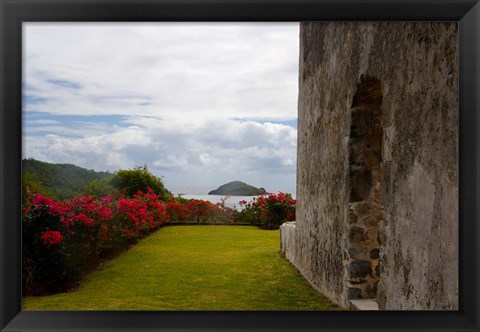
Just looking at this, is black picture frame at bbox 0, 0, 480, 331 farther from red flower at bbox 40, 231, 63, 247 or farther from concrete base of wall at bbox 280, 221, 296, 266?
concrete base of wall at bbox 280, 221, 296, 266

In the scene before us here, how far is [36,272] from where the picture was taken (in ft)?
20.6

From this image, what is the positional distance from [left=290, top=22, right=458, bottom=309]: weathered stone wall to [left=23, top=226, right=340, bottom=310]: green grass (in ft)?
2.07

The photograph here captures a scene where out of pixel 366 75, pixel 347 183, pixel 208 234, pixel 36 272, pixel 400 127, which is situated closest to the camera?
pixel 400 127

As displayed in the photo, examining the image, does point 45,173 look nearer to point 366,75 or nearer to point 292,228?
point 292,228

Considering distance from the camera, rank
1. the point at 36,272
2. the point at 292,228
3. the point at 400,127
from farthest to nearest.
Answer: the point at 292,228 < the point at 36,272 < the point at 400,127

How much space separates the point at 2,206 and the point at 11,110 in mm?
485

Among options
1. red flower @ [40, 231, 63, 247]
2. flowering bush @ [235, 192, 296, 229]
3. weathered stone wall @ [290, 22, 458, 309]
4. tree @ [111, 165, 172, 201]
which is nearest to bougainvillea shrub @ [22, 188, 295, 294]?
red flower @ [40, 231, 63, 247]

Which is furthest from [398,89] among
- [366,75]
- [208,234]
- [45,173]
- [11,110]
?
[208,234]

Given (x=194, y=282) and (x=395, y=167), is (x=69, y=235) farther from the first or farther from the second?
(x=395, y=167)

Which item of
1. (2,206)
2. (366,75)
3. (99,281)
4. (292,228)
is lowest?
(99,281)

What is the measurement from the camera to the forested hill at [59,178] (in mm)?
8266

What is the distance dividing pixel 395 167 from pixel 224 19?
1.81 m

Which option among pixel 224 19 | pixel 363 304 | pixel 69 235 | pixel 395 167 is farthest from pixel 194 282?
pixel 224 19

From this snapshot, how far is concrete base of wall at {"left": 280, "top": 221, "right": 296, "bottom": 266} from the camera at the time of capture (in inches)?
324
